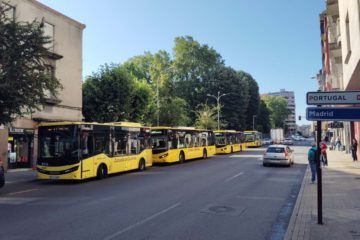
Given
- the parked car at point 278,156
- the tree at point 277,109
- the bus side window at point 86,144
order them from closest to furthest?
the bus side window at point 86,144 → the parked car at point 278,156 → the tree at point 277,109

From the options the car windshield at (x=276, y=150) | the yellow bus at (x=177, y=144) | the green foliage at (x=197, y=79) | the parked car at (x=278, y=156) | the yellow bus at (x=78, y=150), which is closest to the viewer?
the yellow bus at (x=78, y=150)

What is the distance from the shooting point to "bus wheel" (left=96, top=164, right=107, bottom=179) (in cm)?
1928

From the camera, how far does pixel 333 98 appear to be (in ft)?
28.9

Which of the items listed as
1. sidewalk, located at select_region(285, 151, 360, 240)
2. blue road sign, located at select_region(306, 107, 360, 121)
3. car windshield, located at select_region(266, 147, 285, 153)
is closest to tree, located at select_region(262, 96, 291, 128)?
car windshield, located at select_region(266, 147, 285, 153)

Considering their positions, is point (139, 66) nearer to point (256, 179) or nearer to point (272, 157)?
point (272, 157)

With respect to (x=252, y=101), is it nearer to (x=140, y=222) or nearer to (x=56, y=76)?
(x=56, y=76)

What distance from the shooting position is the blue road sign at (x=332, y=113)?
8.41 metres

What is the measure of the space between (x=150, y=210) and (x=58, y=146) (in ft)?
29.1

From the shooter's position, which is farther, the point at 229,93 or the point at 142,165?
the point at 229,93

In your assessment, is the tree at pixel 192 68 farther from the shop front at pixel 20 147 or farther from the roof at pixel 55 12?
the shop front at pixel 20 147

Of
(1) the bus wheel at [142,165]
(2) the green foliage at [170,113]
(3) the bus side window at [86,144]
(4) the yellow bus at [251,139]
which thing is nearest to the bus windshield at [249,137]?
(4) the yellow bus at [251,139]

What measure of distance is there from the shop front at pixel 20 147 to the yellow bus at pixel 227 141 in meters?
22.0

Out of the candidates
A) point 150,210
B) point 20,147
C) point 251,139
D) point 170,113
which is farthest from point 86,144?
point 251,139

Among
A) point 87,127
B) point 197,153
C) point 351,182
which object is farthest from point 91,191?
point 197,153
